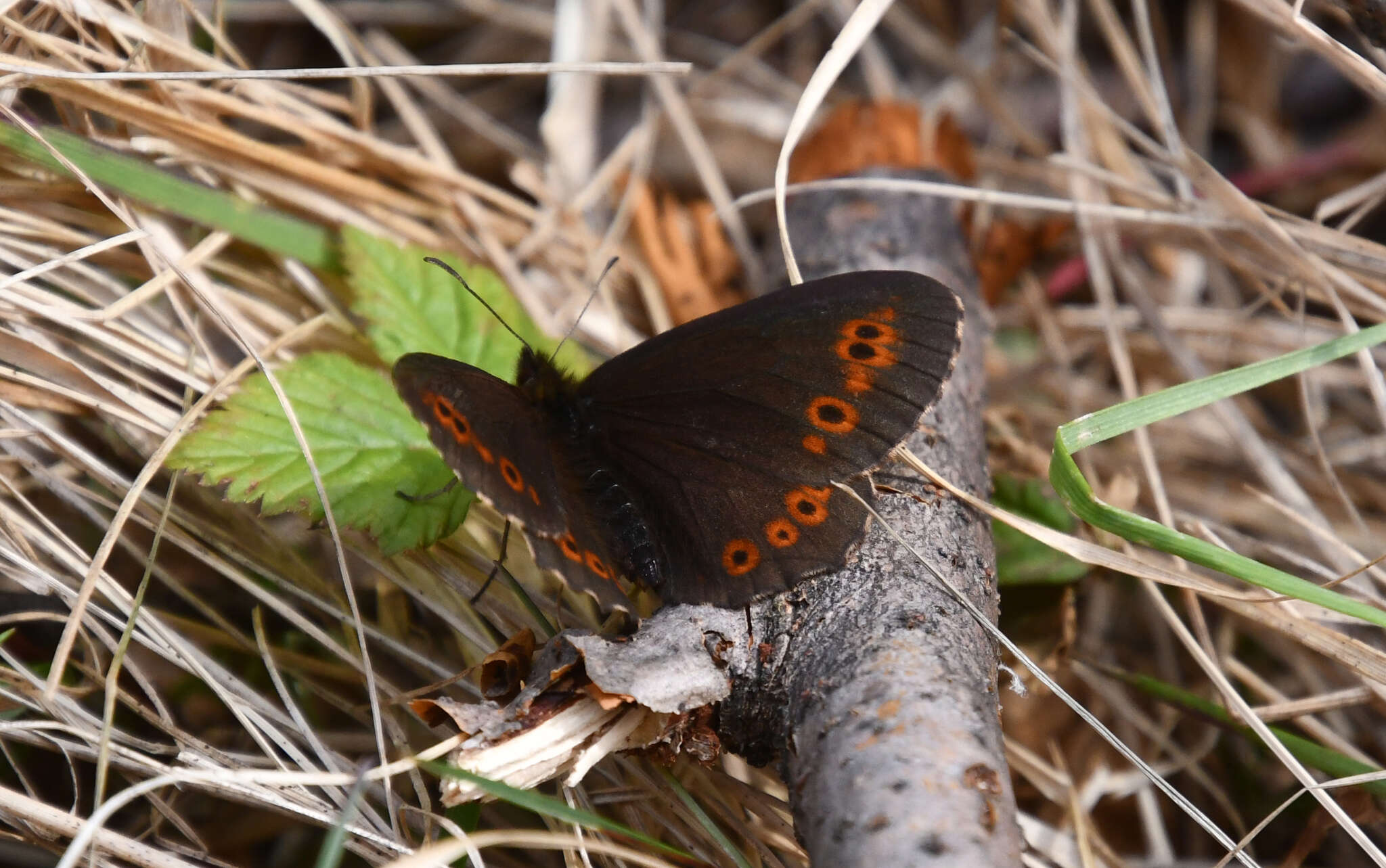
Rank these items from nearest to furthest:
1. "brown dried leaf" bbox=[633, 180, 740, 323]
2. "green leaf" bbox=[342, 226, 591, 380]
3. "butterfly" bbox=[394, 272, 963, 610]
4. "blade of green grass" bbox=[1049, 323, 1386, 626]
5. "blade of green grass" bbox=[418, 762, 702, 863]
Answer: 1. "blade of green grass" bbox=[418, 762, 702, 863]
2. "blade of green grass" bbox=[1049, 323, 1386, 626]
3. "butterfly" bbox=[394, 272, 963, 610]
4. "green leaf" bbox=[342, 226, 591, 380]
5. "brown dried leaf" bbox=[633, 180, 740, 323]

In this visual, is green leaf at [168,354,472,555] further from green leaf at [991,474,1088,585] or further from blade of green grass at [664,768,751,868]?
green leaf at [991,474,1088,585]

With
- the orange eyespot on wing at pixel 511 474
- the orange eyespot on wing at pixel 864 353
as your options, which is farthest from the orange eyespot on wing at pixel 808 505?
the orange eyespot on wing at pixel 511 474

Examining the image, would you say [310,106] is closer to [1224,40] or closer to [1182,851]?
[1182,851]

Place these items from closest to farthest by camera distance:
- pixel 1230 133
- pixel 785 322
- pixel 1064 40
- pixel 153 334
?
1. pixel 785 322
2. pixel 153 334
3. pixel 1064 40
4. pixel 1230 133

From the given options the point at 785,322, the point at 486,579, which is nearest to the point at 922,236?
the point at 785,322

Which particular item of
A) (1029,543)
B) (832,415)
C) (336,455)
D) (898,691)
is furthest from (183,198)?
(1029,543)

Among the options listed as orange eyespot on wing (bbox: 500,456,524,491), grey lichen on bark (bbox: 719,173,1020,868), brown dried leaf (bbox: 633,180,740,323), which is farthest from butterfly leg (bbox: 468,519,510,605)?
brown dried leaf (bbox: 633,180,740,323)
